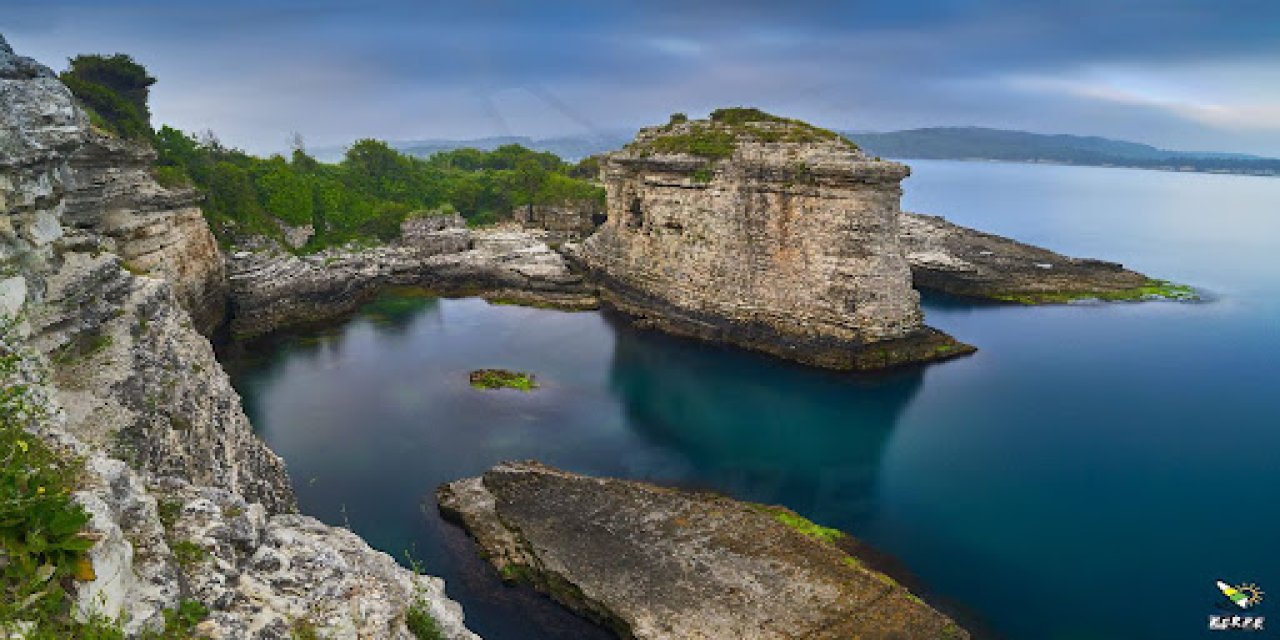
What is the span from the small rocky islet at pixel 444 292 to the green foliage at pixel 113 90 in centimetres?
684

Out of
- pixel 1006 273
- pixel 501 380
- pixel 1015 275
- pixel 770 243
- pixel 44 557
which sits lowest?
pixel 501 380

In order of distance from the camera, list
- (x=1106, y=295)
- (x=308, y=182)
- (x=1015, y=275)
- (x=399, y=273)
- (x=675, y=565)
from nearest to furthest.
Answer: (x=675, y=565), (x=399, y=273), (x=1106, y=295), (x=1015, y=275), (x=308, y=182)

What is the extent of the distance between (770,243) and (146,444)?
90.1ft

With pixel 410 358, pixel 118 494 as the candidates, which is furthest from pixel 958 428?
pixel 118 494

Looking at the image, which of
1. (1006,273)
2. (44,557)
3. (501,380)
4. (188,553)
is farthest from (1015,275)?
(44,557)

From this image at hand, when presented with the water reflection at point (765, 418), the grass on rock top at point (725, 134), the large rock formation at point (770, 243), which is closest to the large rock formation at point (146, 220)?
the water reflection at point (765, 418)

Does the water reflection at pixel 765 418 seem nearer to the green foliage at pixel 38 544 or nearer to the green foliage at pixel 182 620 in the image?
the green foliage at pixel 182 620

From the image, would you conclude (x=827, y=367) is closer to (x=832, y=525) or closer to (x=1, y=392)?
(x=832, y=525)

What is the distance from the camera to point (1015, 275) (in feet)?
152

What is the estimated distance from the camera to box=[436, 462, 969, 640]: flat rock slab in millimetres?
13531

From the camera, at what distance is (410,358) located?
103 ft

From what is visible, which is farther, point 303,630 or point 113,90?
point 113,90

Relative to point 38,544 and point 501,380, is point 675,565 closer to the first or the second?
point 38,544

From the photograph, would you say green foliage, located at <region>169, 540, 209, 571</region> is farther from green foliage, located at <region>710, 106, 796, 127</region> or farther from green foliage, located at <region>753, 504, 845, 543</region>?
green foliage, located at <region>710, 106, 796, 127</region>
